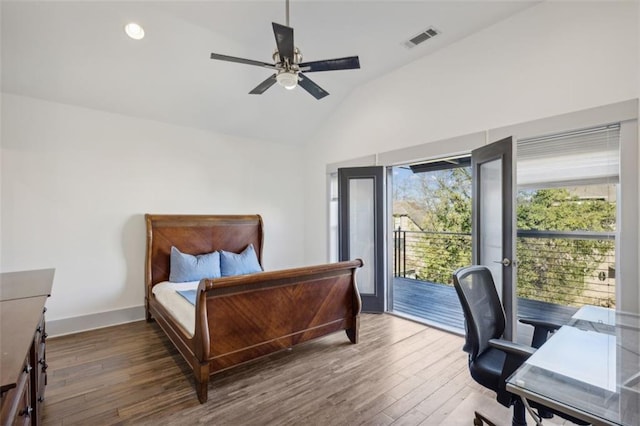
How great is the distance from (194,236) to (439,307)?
391cm

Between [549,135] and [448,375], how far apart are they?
7.97ft

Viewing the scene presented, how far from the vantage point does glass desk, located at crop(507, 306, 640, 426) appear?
1127 millimetres

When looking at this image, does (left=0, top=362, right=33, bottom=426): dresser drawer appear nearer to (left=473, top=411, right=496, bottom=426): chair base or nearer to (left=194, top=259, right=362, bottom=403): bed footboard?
(left=194, top=259, right=362, bottom=403): bed footboard

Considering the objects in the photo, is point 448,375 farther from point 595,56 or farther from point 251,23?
point 251,23

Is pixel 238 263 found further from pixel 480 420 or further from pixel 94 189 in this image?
pixel 480 420

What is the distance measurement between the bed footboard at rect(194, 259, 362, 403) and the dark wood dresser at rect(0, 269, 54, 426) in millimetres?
910

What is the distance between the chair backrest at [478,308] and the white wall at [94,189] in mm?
3821

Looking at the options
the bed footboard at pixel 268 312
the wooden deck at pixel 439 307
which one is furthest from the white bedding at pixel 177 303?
the wooden deck at pixel 439 307

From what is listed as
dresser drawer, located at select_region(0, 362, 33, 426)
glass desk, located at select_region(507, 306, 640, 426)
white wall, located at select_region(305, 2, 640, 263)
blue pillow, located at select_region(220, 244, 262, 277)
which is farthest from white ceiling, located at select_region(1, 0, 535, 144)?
dresser drawer, located at select_region(0, 362, 33, 426)

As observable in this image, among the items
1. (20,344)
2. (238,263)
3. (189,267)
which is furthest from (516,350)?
(189,267)

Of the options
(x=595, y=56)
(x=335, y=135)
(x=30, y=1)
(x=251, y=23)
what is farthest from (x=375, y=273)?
(x=30, y=1)

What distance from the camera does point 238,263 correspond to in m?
4.16

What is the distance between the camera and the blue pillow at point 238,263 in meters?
4.08

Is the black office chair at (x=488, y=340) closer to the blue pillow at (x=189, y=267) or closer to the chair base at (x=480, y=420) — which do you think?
the chair base at (x=480, y=420)
